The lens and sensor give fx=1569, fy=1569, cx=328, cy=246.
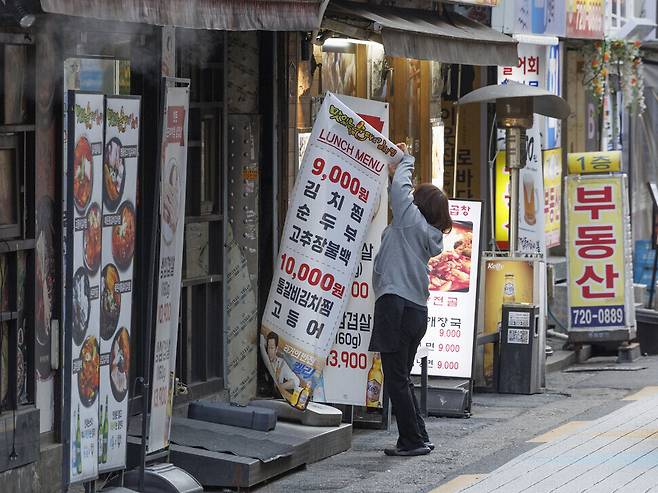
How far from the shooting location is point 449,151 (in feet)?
55.1

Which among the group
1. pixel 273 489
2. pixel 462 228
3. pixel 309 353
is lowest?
pixel 273 489

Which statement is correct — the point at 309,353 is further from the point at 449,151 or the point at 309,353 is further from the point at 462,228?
the point at 449,151

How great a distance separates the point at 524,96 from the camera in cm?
1390

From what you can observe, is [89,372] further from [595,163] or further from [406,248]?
[595,163]

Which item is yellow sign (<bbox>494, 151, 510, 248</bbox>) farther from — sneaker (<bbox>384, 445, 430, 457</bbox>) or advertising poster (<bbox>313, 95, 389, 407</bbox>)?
sneaker (<bbox>384, 445, 430, 457</bbox>)

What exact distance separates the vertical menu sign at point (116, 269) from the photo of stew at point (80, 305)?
0.17 metres

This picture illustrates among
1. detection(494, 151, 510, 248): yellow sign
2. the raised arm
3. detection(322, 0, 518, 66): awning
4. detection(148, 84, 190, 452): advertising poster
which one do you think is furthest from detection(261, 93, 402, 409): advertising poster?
detection(494, 151, 510, 248): yellow sign

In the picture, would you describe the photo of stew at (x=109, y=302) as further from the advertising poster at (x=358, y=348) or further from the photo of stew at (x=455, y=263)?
the photo of stew at (x=455, y=263)

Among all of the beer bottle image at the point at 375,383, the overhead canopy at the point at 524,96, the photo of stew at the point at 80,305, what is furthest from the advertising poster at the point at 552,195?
the photo of stew at the point at 80,305

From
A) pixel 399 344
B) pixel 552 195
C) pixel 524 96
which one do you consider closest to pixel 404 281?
pixel 399 344

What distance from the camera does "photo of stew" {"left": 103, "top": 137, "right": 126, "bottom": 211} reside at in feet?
25.3

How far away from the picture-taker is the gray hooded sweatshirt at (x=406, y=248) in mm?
10234

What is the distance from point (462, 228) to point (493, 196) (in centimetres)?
392

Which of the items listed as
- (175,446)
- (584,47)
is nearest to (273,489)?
(175,446)
